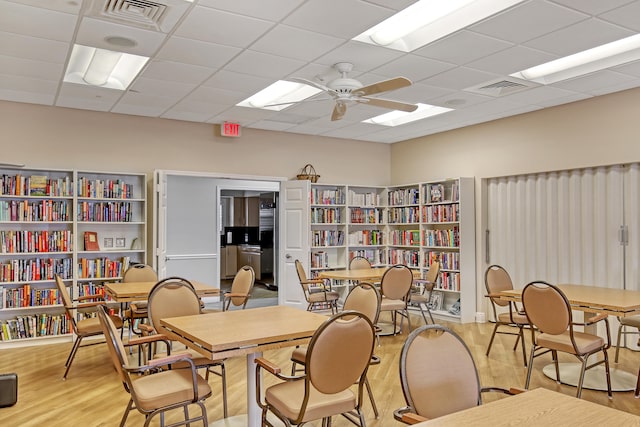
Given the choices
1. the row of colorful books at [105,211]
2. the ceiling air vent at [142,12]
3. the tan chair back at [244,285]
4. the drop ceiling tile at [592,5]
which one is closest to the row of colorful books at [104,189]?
the row of colorful books at [105,211]

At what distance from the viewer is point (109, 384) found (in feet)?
15.3

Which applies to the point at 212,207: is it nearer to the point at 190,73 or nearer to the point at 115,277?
the point at 115,277

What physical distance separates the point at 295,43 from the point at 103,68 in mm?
2622

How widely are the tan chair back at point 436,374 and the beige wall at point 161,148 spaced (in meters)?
5.88

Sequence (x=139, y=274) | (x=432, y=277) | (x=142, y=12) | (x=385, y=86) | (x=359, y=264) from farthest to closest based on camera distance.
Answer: (x=359, y=264) → (x=432, y=277) → (x=139, y=274) → (x=385, y=86) → (x=142, y=12)

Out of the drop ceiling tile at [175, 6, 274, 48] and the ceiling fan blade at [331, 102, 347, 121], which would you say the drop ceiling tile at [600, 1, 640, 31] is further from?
the drop ceiling tile at [175, 6, 274, 48]

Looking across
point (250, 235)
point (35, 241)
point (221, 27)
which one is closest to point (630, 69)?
A: point (221, 27)

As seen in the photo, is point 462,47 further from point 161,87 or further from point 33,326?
point 33,326

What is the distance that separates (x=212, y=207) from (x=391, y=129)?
3905 mm

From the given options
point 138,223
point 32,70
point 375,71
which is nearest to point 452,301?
point 375,71

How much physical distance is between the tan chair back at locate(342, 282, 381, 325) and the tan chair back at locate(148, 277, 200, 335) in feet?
4.32

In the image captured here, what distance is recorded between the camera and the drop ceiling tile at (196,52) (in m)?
4.38

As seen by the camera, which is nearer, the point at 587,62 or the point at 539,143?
the point at 587,62

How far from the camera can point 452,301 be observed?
8.15 metres
